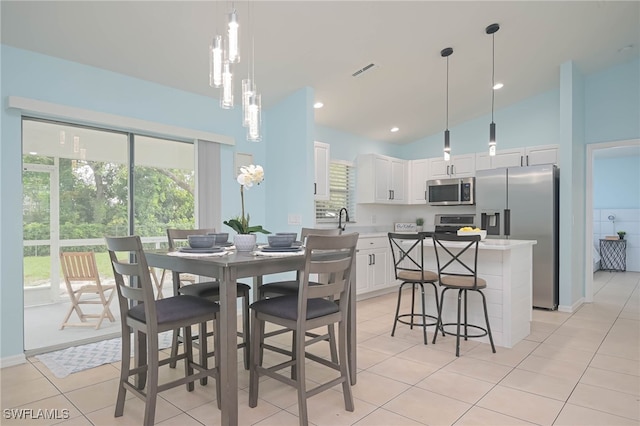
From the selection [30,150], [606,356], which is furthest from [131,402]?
[606,356]

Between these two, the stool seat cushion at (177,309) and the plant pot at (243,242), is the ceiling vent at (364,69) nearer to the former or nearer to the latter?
the plant pot at (243,242)

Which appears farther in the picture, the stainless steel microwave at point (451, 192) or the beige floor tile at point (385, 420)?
the stainless steel microwave at point (451, 192)

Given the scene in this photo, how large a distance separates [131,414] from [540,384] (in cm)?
265

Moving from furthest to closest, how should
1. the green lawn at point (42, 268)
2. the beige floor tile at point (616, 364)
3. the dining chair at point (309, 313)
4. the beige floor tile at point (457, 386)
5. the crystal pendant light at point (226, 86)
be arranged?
the green lawn at point (42, 268) < the beige floor tile at point (616, 364) < the beige floor tile at point (457, 386) < the crystal pendant light at point (226, 86) < the dining chair at point (309, 313)

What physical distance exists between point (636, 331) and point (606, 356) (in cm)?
109

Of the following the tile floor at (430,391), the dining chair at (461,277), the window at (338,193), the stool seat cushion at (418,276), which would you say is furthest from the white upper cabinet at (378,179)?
the tile floor at (430,391)

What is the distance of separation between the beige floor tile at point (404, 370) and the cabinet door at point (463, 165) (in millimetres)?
3711

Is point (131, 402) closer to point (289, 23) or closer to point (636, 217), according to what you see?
point (289, 23)

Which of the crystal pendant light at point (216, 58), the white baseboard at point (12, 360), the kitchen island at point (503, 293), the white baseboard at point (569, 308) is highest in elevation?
the crystal pendant light at point (216, 58)

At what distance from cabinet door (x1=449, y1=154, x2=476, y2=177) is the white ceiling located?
2.99 feet

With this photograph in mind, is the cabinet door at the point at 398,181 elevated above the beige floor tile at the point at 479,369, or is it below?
above

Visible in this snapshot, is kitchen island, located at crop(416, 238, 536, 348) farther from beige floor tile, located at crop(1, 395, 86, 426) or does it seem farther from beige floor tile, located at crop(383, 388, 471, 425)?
beige floor tile, located at crop(1, 395, 86, 426)

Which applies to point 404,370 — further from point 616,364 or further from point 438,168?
point 438,168

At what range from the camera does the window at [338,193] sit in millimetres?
5582
